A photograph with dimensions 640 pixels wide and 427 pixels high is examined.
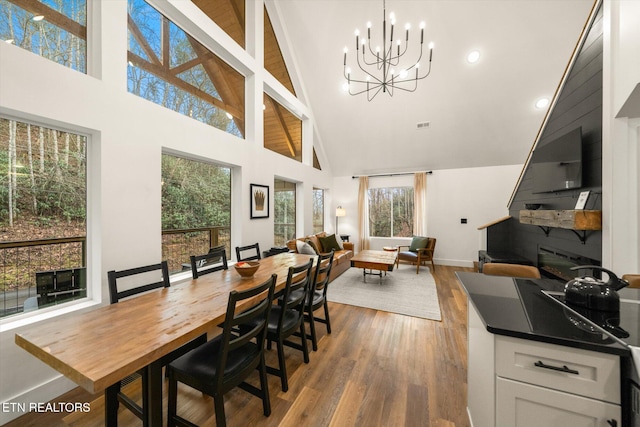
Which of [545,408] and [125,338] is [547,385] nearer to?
[545,408]

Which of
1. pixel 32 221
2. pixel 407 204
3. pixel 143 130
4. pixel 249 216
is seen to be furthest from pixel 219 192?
pixel 407 204

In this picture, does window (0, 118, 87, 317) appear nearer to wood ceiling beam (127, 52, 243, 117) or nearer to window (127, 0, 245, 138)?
window (127, 0, 245, 138)

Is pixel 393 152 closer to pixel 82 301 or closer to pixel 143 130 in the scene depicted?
pixel 143 130

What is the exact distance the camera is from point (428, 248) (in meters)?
5.45

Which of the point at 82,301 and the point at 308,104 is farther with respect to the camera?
the point at 308,104

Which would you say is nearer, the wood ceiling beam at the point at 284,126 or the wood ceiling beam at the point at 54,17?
the wood ceiling beam at the point at 54,17

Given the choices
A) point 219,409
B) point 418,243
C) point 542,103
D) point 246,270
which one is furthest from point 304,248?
point 542,103

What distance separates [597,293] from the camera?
1.15 metres

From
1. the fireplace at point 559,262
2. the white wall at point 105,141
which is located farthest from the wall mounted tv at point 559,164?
the white wall at point 105,141

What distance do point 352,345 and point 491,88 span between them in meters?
5.19

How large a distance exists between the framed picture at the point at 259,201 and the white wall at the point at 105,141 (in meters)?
0.96

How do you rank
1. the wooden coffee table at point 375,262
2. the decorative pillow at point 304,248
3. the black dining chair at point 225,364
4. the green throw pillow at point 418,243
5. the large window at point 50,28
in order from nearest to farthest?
the black dining chair at point 225,364
the large window at point 50,28
the wooden coffee table at point 375,262
the decorative pillow at point 304,248
the green throw pillow at point 418,243

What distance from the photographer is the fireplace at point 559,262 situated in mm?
2350

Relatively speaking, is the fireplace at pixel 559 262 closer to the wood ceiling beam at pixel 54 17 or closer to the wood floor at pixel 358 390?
the wood floor at pixel 358 390
